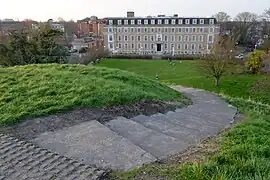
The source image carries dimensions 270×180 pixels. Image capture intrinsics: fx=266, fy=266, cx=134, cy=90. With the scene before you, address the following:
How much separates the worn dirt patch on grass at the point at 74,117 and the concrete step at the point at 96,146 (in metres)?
0.36

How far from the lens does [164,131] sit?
635cm

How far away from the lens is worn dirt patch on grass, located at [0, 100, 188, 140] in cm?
593

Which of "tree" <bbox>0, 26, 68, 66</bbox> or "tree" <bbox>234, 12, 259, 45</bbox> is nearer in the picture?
"tree" <bbox>0, 26, 68, 66</bbox>

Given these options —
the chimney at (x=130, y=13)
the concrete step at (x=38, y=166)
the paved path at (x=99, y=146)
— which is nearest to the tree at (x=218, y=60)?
the paved path at (x=99, y=146)

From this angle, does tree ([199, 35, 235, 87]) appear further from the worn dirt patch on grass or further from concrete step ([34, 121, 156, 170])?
concrete step ([34, 121, 156, 170])

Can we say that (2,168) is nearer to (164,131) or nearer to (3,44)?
(164,131)

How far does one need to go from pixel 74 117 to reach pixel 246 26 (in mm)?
69372

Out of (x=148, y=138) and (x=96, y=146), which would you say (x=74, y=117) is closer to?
(x=96, y=146)

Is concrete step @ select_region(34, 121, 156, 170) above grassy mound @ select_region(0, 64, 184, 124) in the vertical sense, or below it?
below

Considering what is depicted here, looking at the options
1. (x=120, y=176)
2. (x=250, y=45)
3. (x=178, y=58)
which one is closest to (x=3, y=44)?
(x=120, y=176)

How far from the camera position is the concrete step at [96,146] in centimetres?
438

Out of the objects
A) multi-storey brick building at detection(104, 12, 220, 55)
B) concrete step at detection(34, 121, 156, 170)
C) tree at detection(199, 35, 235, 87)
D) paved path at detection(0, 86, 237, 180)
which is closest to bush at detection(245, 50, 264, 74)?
tree at detection(199, 35, 235, 87)

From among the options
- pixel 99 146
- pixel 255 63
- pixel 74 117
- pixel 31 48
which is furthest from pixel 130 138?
pixel 255 63

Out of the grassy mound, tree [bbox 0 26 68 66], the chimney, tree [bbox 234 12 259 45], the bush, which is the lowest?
the bush
